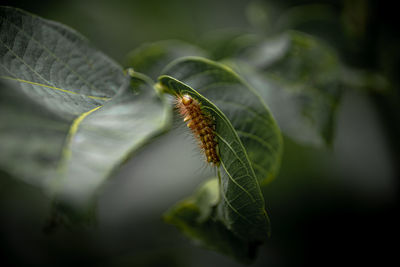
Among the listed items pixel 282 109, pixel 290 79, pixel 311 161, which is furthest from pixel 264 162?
pixel 311 161

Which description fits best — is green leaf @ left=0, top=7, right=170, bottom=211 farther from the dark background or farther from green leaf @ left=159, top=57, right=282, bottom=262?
the dark background

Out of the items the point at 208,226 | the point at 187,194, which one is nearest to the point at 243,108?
the point at 208,226

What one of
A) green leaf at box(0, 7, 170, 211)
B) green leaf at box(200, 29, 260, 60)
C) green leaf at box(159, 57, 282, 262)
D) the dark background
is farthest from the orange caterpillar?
the dark background

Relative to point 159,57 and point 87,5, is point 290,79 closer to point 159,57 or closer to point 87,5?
point 159,57

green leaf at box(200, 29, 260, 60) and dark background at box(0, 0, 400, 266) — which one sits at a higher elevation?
green leaf at box(200, 29, 260, 60)

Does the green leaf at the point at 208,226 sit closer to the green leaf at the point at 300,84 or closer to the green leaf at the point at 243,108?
→ the green leaf at the point at 243,108

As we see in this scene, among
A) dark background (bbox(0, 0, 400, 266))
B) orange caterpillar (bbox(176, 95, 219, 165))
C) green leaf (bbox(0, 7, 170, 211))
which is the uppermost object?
green leaf (bbox(0, 7, 170, 211))

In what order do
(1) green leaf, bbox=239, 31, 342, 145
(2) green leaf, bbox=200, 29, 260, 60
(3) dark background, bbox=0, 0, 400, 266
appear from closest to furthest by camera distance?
(1) green leaf, bbox=239, 31, 342, 145
(2) green leaf, bbox=200, 29, 260, 60
(3) dark background, bbox=0, 0, 400, 266
